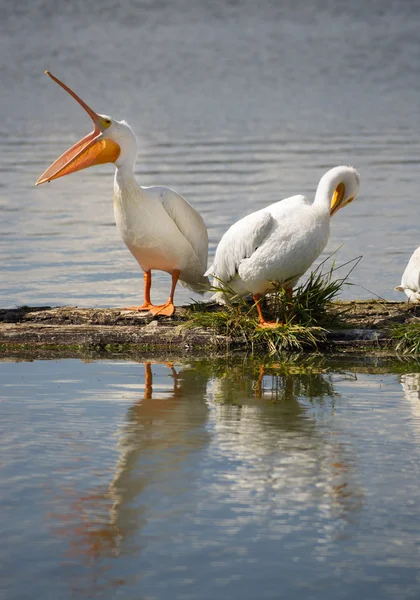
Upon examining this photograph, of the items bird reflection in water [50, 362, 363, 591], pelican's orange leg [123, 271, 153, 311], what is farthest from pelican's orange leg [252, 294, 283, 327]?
pelican's orange leg [123, 271, 153, 311]

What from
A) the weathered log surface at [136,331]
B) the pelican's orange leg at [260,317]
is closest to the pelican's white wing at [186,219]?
the weathered log surface at [136,331]

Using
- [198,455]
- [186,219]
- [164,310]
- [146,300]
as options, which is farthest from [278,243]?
[198,455]

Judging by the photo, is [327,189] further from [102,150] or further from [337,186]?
[102,150]

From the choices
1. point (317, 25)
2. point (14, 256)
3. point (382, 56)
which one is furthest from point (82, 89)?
point (14, 256)

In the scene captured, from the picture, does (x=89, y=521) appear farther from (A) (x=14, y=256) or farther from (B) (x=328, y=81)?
(B) (x=328, y=81)

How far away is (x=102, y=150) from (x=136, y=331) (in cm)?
122

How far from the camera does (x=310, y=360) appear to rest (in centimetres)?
641

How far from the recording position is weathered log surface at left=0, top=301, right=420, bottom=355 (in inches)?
258

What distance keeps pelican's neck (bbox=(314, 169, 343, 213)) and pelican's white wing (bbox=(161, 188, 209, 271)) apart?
0.96 m

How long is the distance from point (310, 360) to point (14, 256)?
4.89 m

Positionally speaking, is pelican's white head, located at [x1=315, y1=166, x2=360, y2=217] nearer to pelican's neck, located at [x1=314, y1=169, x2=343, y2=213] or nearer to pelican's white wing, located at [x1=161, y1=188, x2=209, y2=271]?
pelican's neck, located at [x1=314, y1=169, x2=343, y2=213]

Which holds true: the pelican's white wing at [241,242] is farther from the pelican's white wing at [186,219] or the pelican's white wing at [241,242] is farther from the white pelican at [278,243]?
the pelican's white wing at [186,219]

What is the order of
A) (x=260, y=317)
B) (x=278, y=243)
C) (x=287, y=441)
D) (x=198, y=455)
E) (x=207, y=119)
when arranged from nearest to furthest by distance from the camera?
(x=198, y=455) < (x=287, y=441) < (x=278, y=243) < (x=260, y=317) < (x=207, y=119)

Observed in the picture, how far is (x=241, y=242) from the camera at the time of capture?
21.1 ft
